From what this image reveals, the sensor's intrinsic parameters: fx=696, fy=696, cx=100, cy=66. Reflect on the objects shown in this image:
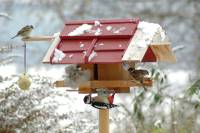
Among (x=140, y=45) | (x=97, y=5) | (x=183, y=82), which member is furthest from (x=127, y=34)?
(x=97, y=5)

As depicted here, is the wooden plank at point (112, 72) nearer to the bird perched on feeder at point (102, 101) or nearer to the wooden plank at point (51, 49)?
the bird perched on feeder at point (102, 101)

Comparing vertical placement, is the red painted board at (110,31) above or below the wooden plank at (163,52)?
above

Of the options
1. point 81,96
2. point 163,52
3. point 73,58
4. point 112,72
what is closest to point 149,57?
point 163,52

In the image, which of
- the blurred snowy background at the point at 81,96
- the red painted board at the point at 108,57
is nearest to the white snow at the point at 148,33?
the red painted board at the point at 108,57

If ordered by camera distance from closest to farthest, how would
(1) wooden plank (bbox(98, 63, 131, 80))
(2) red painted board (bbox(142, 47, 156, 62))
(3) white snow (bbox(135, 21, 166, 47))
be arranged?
(3) white snow (bbox(135, 21, 166, 47))
(1) wooden plank (bbox(98, 63, 131, 80))
(2) red painted board (bbox(142, 47, 156, 62))

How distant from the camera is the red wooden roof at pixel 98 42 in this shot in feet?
10.6

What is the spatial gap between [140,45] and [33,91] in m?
1.28

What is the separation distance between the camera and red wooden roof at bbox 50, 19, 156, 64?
3.23 m

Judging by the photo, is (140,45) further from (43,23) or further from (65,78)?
(43,23)

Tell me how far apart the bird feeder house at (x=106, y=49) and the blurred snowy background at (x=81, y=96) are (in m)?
0.44

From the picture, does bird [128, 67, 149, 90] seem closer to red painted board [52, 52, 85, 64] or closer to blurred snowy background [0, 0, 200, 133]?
red painted board [52, 52, 85, 64]

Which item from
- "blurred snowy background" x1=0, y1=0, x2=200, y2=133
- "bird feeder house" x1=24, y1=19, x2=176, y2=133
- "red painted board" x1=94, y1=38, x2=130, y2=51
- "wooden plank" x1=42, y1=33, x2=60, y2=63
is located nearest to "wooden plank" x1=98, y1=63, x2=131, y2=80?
"bird feeder house" x1=24, y1=19, x2=176, y2=133

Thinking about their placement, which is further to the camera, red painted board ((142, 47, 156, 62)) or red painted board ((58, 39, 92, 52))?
red painted board ((142, 47, 156, 62))

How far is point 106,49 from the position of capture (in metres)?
3.27
